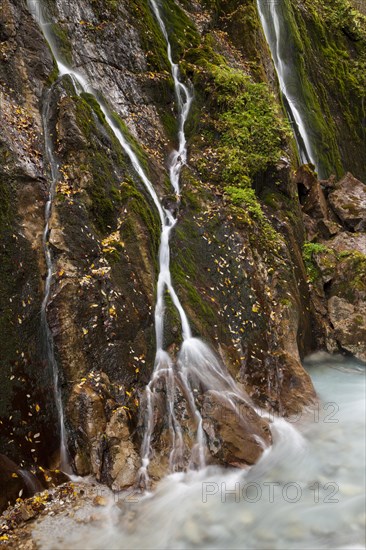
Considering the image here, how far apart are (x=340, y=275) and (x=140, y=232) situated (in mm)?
5062

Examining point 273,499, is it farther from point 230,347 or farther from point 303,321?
point 303,321

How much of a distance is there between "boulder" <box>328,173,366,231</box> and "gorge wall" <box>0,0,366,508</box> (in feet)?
0.19

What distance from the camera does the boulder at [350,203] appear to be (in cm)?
1176

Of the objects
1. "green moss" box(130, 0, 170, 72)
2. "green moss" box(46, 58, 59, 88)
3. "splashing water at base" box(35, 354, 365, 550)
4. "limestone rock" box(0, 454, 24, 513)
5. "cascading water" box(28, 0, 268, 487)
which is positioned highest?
"green moss" box(130, 0, 170, 72)

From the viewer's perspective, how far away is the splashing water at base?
4797mm

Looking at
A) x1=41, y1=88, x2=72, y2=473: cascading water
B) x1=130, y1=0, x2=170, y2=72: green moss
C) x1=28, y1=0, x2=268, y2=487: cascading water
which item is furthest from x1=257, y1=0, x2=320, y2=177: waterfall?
x1=41, y1=88, x2=72, y2=473: cascading water

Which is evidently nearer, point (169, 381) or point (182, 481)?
point (182, 481)

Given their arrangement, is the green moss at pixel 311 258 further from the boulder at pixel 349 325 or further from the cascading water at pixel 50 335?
the cascading water at pixel 50 335

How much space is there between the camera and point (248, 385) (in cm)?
685

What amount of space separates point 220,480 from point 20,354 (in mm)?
2887

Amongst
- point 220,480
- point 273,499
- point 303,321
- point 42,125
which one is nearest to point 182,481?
point 220,480

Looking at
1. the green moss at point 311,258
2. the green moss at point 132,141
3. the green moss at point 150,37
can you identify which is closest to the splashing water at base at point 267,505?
the green moss at point 311,258

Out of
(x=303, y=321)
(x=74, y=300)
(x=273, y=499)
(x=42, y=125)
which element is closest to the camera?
(x=273, y=499)

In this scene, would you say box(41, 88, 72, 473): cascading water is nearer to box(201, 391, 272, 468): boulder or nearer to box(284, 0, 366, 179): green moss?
box(201, 391, 272, 468): boulder
